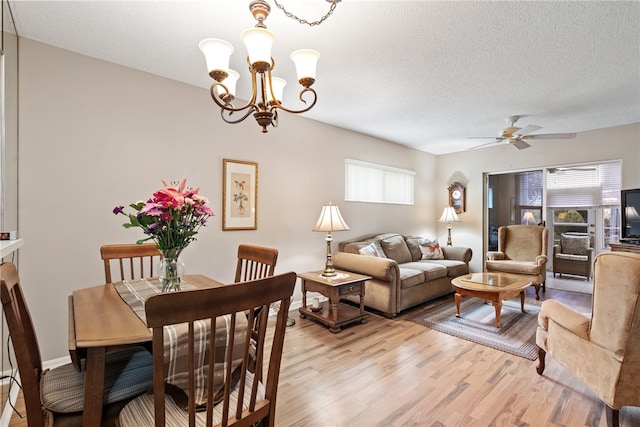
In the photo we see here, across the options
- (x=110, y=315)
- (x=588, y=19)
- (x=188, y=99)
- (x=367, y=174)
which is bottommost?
(x=110, y=315)

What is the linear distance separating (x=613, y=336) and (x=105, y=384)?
98.9 inches

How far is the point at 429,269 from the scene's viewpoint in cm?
407

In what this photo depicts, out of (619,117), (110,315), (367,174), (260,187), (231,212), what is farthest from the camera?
(367,174)

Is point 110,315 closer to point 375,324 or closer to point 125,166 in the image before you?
point 125,166

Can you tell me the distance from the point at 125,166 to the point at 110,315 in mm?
1754

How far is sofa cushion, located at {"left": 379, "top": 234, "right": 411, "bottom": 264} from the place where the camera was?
4367mm

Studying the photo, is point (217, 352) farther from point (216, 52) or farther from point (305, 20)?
point (305, 20)

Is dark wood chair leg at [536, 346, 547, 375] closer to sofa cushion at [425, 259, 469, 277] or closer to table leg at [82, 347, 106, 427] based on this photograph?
sofa cushion at [425, 259, 469, 277]

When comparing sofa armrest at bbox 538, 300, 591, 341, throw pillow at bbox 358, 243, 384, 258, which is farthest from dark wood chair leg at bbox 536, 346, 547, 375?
throw pillow at bbox 358, 243, 384, 258

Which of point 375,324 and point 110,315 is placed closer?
point 110,315

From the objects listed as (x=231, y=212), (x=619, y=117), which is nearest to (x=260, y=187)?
(x=231, y=212)

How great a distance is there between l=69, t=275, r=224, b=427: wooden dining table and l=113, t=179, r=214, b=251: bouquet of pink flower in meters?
0.36

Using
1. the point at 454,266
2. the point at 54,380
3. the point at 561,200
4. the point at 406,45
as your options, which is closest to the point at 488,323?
the point at 454,266

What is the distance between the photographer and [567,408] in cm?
192
